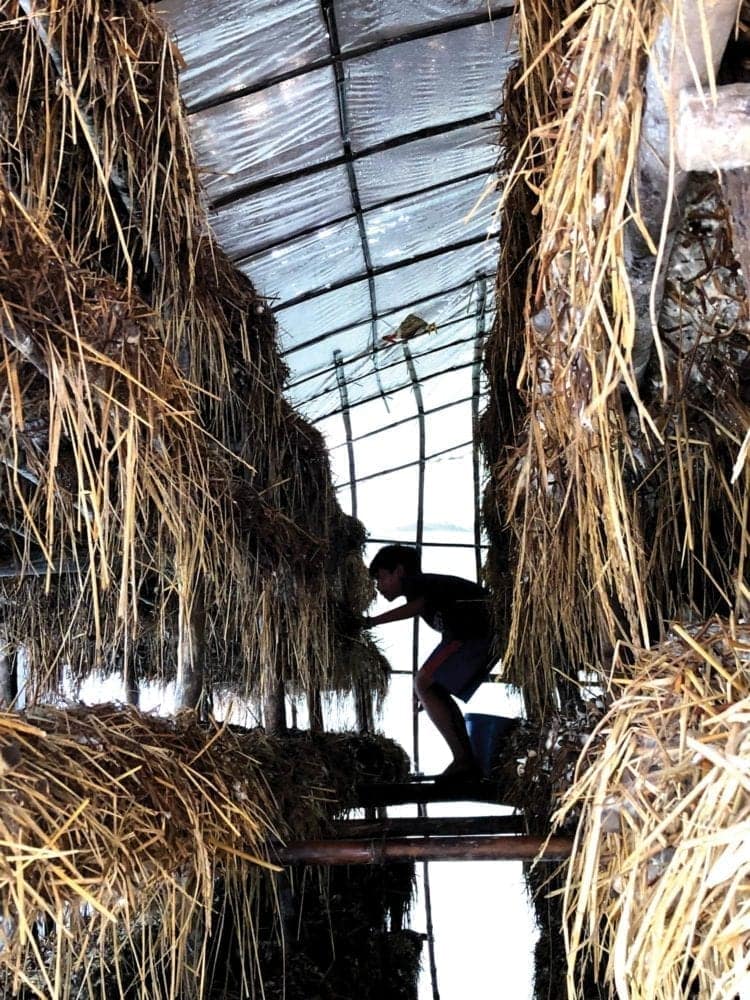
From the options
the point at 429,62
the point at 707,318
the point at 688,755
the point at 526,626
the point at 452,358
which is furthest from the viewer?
the point at 452,358

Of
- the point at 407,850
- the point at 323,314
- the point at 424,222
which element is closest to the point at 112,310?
the point at 407,850

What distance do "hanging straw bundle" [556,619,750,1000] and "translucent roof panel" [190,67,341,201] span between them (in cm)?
344

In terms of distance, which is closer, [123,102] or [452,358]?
[123,102]

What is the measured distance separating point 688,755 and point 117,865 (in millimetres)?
1134

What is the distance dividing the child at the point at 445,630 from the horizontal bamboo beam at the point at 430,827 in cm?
134

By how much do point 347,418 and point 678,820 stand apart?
24.4 feet

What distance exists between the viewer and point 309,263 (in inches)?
232

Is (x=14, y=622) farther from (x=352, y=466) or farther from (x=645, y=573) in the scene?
(x=352, y=466)

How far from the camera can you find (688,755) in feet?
4.23

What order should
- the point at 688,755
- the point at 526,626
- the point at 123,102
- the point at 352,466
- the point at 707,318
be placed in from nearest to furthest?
the point at 688,755
the point at 707,318
the point at 123,102
the point at 526,626
the point at 352,466

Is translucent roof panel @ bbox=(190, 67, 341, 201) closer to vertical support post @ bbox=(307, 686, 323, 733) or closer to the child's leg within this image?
vertical support post @ bbox=(307, 686, 323, 733)

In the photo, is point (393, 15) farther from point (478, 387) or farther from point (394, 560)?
point (478, 387)

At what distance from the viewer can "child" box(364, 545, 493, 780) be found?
5.04 m

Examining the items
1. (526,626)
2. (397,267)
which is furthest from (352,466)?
(526,626)
